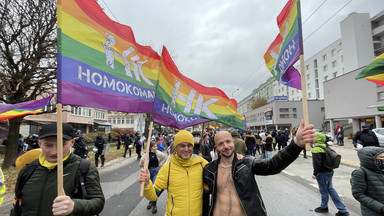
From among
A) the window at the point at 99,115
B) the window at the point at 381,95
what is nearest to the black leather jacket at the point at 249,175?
the window at the point at 381,95

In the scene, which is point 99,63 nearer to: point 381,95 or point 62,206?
point 62,206

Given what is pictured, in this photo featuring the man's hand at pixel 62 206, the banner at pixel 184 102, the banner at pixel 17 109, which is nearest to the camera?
the man's hand at pixel 62 206

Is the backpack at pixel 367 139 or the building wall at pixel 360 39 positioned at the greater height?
the building wall at pixel 360 39

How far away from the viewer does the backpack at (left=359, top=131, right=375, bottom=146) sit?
774 centimetres

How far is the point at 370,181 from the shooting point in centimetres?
263

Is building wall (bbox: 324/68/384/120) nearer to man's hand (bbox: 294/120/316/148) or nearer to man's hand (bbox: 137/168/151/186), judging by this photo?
man's hand (bbox: 294/120/316/148)

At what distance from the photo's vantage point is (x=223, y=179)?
227 centimetres

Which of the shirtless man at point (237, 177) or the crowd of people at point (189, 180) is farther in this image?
the shirtless man at point (237, 177)

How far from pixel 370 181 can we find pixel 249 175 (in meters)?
1.75

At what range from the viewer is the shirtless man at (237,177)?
6.64ft

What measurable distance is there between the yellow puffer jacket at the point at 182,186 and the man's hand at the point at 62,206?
0.91m

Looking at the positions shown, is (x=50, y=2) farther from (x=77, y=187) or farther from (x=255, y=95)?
(x=255, y=95)

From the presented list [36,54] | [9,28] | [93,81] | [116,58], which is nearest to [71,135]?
[93,81]

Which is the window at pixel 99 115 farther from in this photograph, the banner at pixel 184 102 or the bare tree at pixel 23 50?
the banner at pixel 184 102
